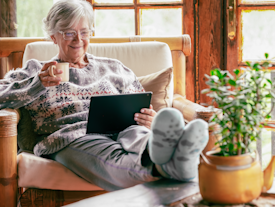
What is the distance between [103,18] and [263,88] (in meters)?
1.88

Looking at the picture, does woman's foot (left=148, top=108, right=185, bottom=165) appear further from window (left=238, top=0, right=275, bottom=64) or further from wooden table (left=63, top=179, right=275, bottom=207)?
window (left=238, top=0, right=275, bottom=64)

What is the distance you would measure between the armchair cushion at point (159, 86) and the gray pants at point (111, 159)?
0.41 meters

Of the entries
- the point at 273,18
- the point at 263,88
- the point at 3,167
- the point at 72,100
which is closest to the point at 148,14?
the point at 273,18

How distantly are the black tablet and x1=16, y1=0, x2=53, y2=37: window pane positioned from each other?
1.45 m

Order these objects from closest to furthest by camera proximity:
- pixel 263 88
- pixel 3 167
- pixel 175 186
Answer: pixel 263 88, pixel 175 186, pixel 3 167

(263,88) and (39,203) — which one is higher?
(263,88)

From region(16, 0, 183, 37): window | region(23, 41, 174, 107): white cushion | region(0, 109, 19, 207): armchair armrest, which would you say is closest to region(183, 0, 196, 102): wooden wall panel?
region(16, 0, 183, 37): window

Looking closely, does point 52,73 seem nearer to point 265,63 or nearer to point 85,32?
point 85,32

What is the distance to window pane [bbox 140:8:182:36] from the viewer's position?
2.31 metres

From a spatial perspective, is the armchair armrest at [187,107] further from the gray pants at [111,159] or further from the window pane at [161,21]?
the window pane at [161,21]

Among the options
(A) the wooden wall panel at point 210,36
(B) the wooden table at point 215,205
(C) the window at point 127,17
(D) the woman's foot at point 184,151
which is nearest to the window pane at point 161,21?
(C) the window at point 127,17

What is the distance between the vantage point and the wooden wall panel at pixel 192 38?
230cm

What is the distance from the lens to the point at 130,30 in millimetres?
2340

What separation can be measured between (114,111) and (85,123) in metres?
0.22
